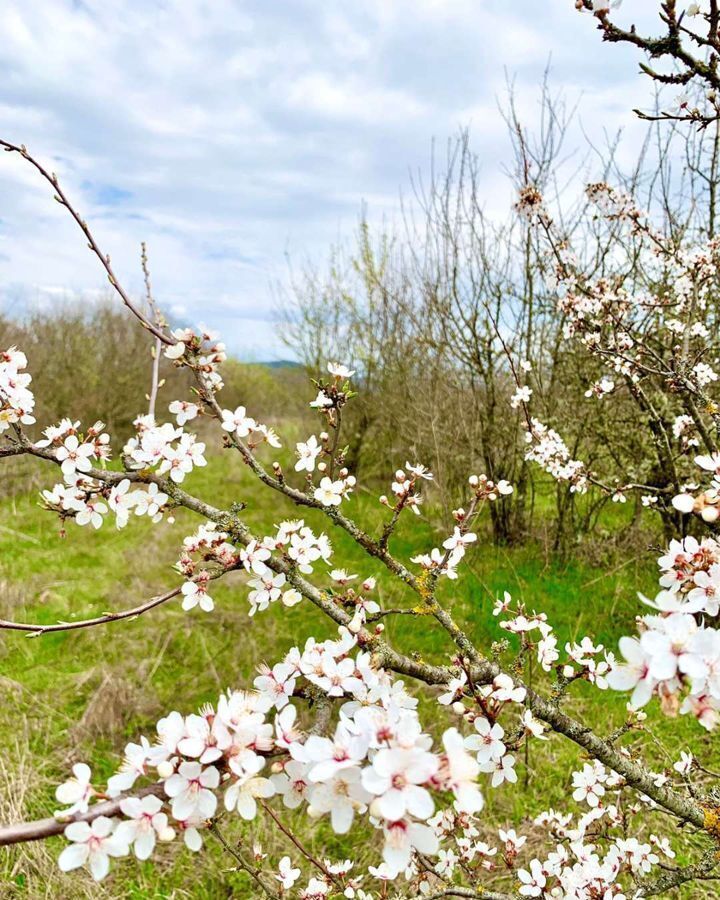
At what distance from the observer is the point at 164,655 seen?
4.80m

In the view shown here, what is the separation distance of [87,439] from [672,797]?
5.51 feet

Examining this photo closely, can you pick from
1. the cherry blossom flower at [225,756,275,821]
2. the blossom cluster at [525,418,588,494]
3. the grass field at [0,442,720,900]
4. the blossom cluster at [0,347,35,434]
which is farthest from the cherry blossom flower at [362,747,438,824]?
the blossom cluster at [525,418,588,494]

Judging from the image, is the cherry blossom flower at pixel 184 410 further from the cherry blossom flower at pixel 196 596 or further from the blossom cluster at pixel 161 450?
the cherry blossom flower at pixel 196 596

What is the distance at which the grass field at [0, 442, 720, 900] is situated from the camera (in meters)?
2.92

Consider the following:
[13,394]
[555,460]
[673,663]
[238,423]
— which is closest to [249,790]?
[673,663]

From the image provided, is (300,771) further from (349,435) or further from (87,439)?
(349,435)

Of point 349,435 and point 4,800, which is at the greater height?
point 349,435

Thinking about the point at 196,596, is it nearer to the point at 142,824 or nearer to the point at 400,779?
the point at 142,824

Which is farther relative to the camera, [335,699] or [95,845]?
[335,699]

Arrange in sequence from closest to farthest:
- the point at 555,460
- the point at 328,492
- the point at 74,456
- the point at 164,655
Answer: the point at 74,456 < the point at 328,492 < the point at 555,460 < the point at 164,655

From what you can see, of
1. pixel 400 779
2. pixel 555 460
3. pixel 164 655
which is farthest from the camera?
pixel 164 655

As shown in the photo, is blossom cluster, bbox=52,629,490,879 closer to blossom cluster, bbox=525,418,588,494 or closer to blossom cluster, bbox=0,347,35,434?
blossom cluster, bbox=0,347,35,434

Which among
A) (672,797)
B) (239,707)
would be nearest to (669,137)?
(672,797)

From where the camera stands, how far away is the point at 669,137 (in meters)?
5.88
